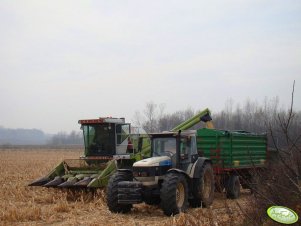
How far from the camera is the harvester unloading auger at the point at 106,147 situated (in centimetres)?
1493

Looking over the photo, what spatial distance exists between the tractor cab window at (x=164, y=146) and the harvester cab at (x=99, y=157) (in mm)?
1735

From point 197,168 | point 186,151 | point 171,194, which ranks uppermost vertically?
point 186,151

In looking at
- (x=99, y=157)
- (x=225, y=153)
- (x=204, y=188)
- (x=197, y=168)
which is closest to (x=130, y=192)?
(x=197, y=168)

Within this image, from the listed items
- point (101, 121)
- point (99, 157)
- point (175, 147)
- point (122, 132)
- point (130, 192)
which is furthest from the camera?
point (122, 132)

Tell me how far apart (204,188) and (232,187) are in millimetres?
2283

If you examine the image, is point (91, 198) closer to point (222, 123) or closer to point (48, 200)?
point (48, 200)

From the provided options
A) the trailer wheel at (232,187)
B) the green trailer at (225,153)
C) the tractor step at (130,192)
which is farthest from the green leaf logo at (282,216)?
the trailer wheel at (232,187)

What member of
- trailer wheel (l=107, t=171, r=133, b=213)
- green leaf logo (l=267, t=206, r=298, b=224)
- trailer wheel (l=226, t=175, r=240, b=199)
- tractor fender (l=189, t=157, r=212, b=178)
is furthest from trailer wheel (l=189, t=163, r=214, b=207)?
green leaf logo (l=267, t=206, r=298, b=224)

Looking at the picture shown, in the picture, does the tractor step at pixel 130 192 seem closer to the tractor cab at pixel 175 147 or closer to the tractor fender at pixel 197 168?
the tractor cab at pixel 175 147

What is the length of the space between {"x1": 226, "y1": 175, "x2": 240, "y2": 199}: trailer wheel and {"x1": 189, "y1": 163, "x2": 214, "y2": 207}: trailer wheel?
2.04 m

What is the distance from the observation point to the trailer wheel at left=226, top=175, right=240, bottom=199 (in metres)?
14.5

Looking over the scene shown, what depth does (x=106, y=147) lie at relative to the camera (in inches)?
665

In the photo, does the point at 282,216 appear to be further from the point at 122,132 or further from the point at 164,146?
the point at 122,132

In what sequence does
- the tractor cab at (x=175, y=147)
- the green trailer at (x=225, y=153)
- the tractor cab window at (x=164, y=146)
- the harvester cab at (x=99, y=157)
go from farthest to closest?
1. the green trailer at (x=225, y=153)
2. the harvester cab at (x=99, y=157)
3. the tractor cab window at (x=164, y=146)
4. the tractor cab at (x=175, y=147)
